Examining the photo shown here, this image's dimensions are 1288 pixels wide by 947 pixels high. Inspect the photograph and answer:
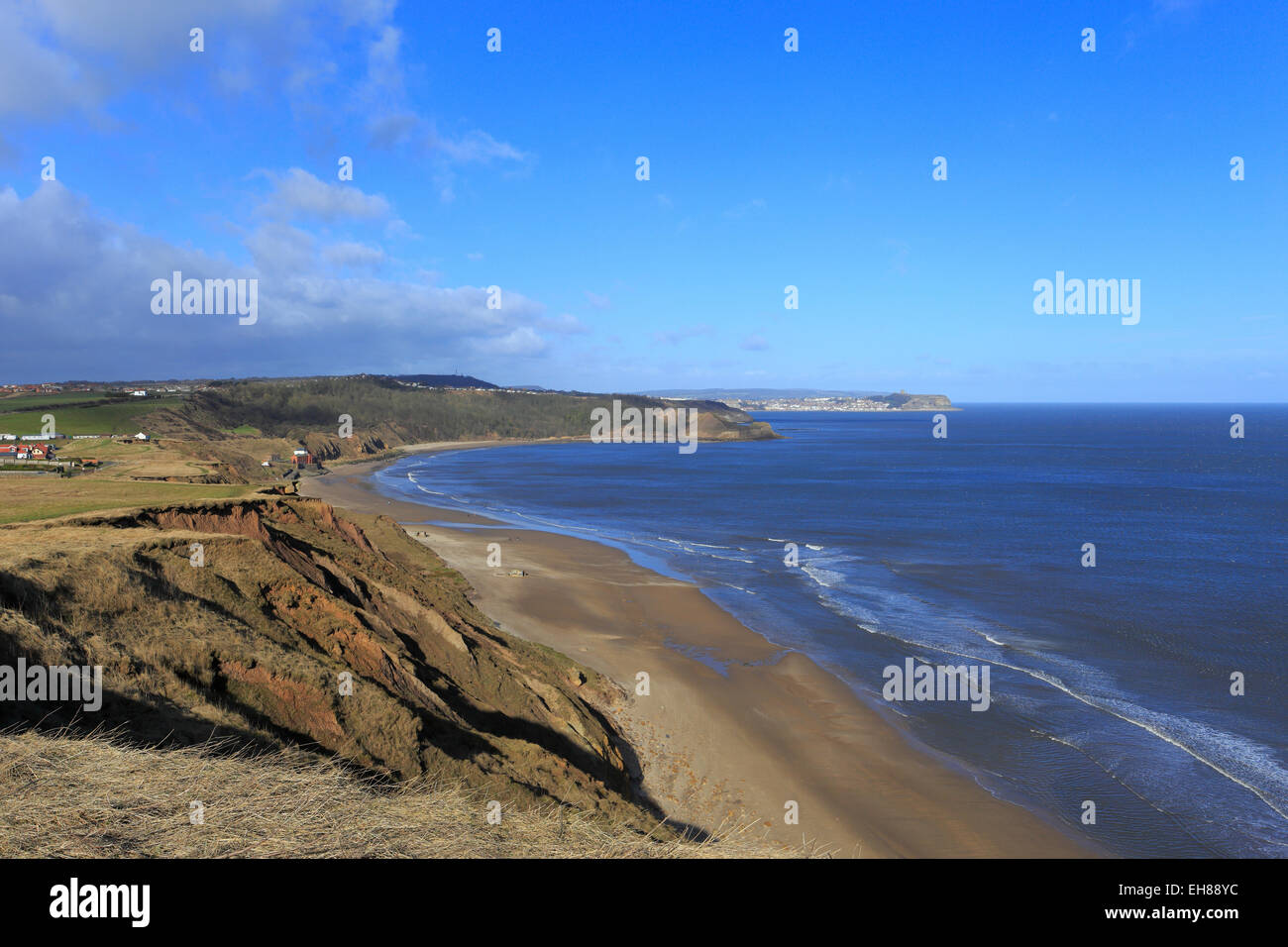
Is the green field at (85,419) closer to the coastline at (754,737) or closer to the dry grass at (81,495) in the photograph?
the dry grass at (81,495)

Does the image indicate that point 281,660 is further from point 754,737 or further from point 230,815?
point 754,737

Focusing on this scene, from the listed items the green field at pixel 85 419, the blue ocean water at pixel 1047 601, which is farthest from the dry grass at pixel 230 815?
the green field at pixel 85 419

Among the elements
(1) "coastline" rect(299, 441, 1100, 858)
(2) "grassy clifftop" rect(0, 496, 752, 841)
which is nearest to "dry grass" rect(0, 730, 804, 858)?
(2) "grassy clifftop" rect(0, 496, 752, 841)

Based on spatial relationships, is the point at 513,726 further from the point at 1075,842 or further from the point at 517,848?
the point at 1075,842

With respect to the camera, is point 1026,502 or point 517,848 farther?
point 1026,502

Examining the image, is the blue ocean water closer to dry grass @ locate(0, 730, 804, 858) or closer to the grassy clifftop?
the grassy clifftop

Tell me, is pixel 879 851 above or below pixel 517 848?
below
